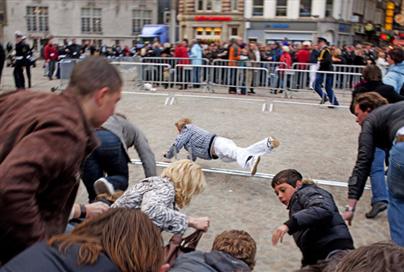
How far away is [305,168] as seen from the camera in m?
7.24

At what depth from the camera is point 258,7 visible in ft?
121

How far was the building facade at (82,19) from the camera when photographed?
147 feet

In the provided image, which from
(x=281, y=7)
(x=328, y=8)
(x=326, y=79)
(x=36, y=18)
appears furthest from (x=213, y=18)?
(x=326, y=79)

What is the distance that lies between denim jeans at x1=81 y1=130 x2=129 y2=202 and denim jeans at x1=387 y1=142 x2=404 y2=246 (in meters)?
2.32

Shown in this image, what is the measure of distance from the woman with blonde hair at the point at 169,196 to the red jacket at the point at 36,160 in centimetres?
154

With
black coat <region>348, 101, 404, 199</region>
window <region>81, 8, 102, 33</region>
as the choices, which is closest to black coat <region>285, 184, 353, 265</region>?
black coat <region>348, 101, 404, 199</region>

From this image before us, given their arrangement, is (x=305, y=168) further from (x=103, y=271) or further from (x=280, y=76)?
(x=280, y=76)

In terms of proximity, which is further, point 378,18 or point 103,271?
point 378,18

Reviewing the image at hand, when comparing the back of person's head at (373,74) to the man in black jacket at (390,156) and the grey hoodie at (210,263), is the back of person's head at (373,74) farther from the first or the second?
the grey hoodie at (210,263)

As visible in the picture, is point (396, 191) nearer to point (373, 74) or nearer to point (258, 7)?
point (373, 74)

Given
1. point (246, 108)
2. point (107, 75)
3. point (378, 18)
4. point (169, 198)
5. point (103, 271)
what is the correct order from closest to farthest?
point (103, 271) < point (107, 75) < point (169, 198) < point (246, 108) < point (378, 18)

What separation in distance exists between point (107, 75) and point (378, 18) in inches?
2061

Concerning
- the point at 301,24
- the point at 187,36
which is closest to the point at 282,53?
the point at 301,24

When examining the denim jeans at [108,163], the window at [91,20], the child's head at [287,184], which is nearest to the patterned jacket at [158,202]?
the denim jeans at [108,163]
